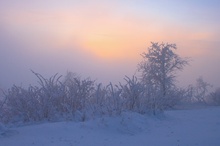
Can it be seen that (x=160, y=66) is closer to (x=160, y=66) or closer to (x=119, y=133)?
(x=160, y=66)

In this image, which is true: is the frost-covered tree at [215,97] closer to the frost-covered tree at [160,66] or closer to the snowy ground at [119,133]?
the frost-covered tree at [160,66]

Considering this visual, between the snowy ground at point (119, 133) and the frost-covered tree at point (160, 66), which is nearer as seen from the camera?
the snowy ground at point (119, 133)

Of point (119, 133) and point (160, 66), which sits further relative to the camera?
point (160, 66)

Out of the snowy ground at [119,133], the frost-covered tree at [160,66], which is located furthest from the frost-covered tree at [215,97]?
the snowy ground at [119,133]

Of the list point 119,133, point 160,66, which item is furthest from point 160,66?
point 119,133

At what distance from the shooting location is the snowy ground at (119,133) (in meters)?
9.50

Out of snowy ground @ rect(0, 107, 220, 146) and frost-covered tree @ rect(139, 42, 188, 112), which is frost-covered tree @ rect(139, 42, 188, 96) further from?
snowy ground @ rect(0, 107, 220, 146)

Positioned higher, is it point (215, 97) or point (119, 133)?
point (215, 97)

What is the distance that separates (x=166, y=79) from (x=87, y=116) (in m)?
21.0

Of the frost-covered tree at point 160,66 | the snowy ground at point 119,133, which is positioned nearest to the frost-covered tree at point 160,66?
the frost-covered tree at point 160,66

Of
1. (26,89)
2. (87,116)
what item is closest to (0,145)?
(87,116)

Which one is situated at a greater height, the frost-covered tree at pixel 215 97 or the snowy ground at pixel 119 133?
the frost-covered tree at pixel 215 97

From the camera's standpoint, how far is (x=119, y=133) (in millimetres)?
11062

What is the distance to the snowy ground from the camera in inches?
374
